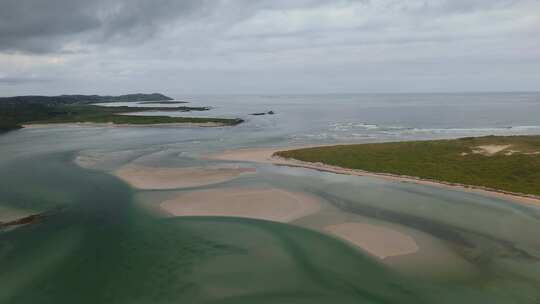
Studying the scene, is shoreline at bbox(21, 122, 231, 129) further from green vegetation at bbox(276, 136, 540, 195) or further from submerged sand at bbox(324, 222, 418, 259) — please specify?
submerged sand at bbox(324, 222, 418, 259)

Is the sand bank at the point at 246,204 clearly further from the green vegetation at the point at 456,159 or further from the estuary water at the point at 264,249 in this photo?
the green vegetation at the point at 456,159

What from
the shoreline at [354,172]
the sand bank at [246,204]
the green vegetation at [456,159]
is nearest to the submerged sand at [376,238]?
the sand bank at [246,204]

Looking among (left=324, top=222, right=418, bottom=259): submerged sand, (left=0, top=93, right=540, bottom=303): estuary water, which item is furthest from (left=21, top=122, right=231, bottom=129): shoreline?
(left=324, top=222, right=418, bottom=259): submerged sand

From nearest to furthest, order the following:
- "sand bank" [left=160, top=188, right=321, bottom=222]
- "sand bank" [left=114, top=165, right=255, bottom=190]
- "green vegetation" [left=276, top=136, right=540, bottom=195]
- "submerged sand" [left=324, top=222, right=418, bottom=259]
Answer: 1. "submerged sand" [left=324, top=222, right=418, bottom=259]
2. "sand bank" [left=160, top=188, right=321, bottom=222]
3. "green vegetation" [left=276, top=136, right=540, bottom=195]
4. "sand bank" [left=114, top=165, right=255, bottom=190]

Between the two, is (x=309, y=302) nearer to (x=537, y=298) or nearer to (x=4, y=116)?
(x=537, y=298)

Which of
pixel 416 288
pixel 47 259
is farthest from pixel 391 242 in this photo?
pixel 47 259
